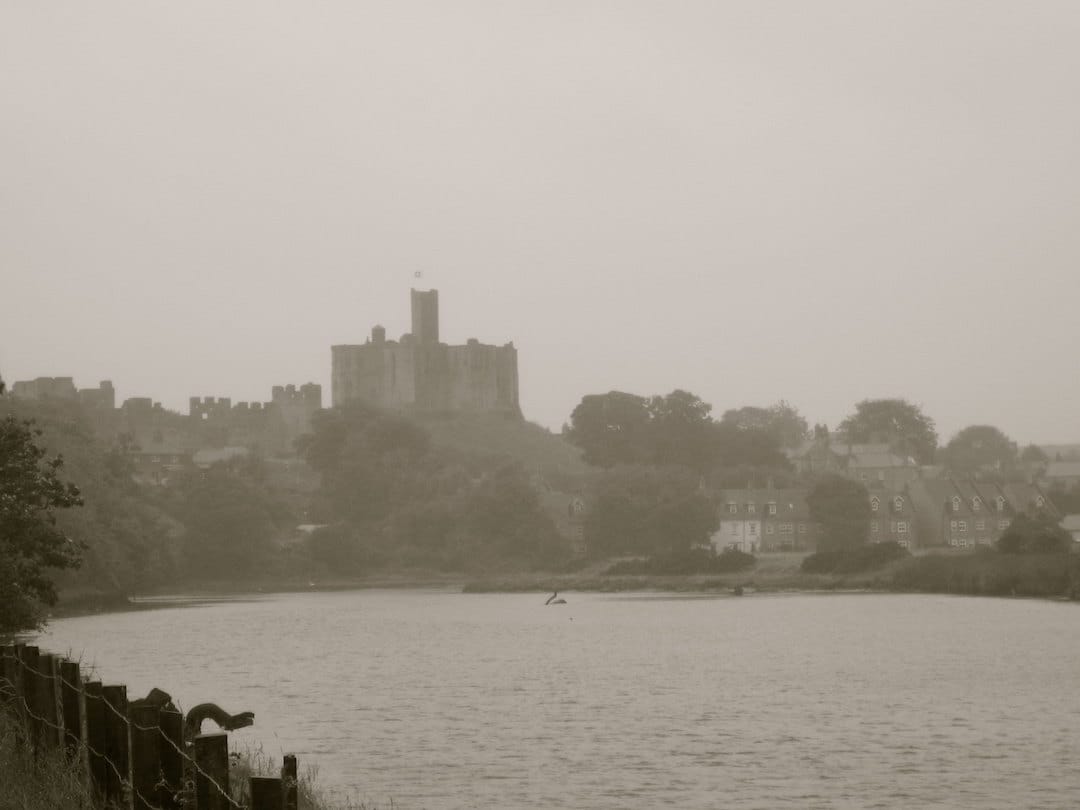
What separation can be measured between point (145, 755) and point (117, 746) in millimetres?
1238

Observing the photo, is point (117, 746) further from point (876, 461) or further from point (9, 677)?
point (876, 461)

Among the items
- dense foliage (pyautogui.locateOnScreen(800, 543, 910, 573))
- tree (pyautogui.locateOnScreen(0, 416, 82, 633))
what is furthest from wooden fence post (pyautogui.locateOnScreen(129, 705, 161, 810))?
dense foliage (pyautogui.locateOnScreen(800, 543, 910, 573))

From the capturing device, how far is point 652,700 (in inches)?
1486

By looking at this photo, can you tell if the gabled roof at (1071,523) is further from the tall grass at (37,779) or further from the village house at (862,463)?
the tall grass at (37,779)

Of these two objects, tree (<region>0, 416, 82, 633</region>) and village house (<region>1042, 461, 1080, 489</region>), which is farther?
village house (<region>1042, 461, 1080, 489</region>)

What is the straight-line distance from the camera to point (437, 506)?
129m

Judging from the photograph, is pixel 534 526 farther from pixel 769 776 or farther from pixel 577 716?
pixel 769 776

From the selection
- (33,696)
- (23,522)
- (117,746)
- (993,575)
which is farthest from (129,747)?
(993,575)

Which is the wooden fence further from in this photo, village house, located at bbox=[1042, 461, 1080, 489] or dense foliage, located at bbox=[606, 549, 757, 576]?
village house, located at bbox=[1042, 461, 1080, 489]

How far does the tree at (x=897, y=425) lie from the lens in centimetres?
18512

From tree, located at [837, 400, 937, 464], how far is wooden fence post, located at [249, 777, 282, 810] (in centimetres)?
17886

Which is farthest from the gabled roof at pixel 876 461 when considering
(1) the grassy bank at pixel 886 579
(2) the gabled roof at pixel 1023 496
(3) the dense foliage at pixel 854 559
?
(3) the dense foliage at pixel 854 559

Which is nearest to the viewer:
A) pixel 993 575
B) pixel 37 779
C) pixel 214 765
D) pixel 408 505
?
pixel 214 765

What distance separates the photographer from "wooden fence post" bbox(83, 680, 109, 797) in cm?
1092
